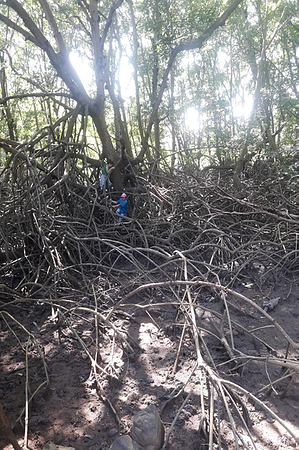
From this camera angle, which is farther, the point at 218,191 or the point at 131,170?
the point at 131,170

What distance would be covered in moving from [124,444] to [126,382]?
416 mm

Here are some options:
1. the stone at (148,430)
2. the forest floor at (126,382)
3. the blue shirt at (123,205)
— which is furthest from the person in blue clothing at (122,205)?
the stone at (148,430)

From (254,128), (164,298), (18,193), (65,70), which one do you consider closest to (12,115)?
(65,70)

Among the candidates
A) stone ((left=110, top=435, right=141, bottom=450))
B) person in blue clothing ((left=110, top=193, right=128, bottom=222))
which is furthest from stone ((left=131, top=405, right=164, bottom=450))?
person in blue clothing ((left=110, top=193, right=128, bottom=222))

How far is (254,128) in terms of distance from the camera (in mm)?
5441

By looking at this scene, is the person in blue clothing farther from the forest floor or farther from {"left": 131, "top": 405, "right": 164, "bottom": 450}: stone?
{"left": 131, "top": 405, "right": 164, "bottom": 450}: stone

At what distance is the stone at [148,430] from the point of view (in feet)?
4.06

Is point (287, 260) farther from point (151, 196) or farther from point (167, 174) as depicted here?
point (167, 174)

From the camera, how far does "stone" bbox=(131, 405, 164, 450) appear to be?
124cm

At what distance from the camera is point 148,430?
1.27 metres

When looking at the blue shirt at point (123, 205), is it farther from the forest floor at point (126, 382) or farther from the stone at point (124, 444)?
the stone at point (124, 444)

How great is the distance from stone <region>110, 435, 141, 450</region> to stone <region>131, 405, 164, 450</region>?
0.06 feet

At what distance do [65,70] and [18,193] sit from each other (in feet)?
5.40

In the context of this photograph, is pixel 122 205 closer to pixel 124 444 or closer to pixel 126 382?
pixel 126 382
